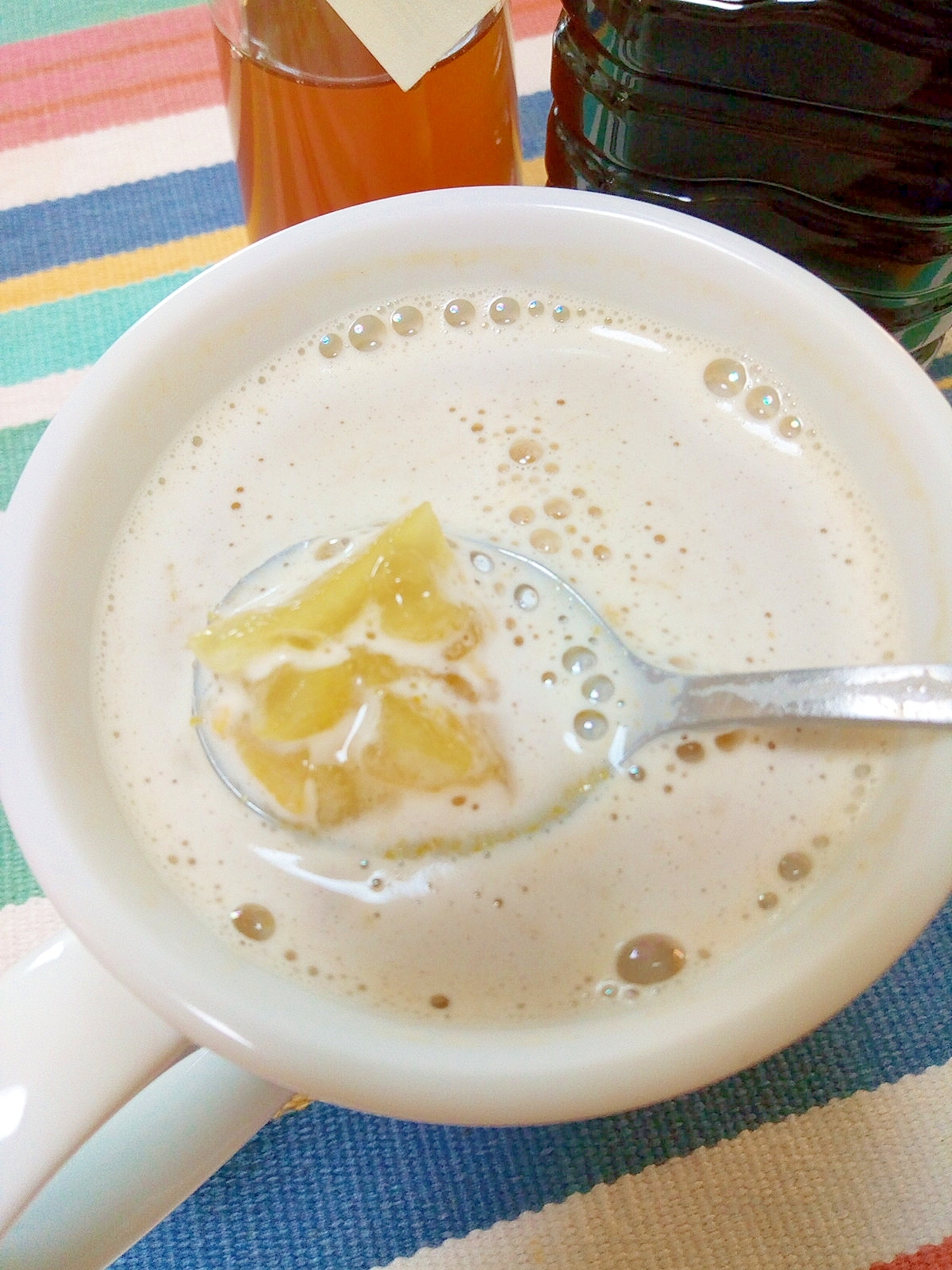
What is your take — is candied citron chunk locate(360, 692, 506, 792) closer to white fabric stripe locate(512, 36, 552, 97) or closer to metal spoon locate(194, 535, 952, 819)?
metal spoon locate(194, 535, 952, 819)

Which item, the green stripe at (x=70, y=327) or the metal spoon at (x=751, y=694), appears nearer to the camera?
the metal spoon at (x=751, y=694)

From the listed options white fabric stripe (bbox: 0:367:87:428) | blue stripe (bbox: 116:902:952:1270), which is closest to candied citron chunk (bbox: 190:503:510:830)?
blue stripe (bbox: 116:902:952:1270)

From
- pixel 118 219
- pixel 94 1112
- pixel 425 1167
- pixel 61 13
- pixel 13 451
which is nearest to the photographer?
pixel 94 1112

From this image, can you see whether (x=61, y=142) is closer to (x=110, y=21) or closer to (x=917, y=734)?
(x=110, y=21)

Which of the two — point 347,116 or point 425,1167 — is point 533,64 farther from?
point 425,1167

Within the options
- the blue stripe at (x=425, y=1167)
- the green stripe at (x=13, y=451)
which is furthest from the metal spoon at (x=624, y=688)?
the green stripe at (x=13, y=451)

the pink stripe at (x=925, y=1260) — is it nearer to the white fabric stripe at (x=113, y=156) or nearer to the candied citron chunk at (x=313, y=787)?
the candied citron chunk at (x=313, y=787)

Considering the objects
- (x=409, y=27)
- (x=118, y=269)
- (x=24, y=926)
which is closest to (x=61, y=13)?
(x=118, y=269)
